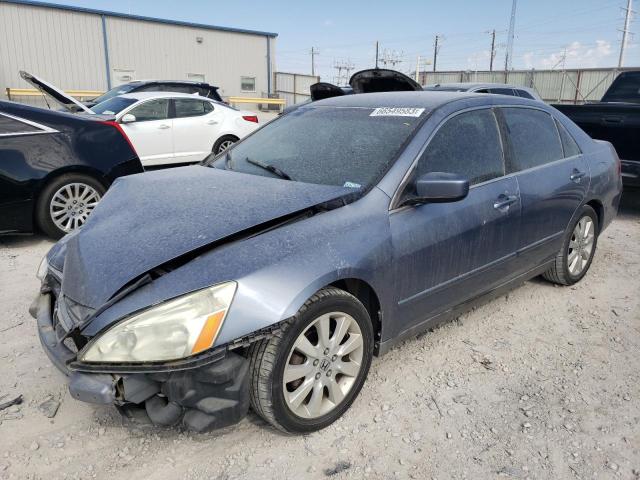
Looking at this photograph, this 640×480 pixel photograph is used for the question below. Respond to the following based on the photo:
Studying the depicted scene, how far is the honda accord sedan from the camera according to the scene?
2.01 meters

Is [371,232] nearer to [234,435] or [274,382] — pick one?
[274,382]

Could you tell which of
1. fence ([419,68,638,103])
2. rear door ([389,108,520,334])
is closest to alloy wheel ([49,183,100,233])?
rear door ([389,108,520,334])

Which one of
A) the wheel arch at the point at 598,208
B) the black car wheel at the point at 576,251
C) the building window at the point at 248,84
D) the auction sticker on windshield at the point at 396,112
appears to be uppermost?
the building window at the point at 248,84

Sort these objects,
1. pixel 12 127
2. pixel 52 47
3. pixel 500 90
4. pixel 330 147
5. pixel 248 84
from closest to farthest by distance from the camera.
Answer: pixel 330 147
pixel 12 127
pixel 500 90
pixel 52 47
pixel 248 84

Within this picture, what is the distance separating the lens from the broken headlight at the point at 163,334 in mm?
1953

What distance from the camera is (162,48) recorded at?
2516 centimetres

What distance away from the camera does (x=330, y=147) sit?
9.95ft

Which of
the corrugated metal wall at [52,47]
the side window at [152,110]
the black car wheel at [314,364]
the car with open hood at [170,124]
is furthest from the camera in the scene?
the corrugated metal wall at [52,47]

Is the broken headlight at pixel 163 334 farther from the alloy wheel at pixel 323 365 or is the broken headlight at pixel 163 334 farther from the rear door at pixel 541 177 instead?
the rear door at pixel 541 177

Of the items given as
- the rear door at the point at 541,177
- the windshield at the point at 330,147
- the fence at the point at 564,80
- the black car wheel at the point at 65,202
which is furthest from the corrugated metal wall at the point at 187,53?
the rear door at the point at 541,177

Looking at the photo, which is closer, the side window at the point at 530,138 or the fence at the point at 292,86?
the side window at the point at 530,138

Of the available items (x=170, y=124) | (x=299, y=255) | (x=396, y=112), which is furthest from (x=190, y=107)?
(x=299, y=255)

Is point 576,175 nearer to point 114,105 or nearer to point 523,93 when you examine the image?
point 523,93

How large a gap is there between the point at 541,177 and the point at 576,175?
1.81 feet
